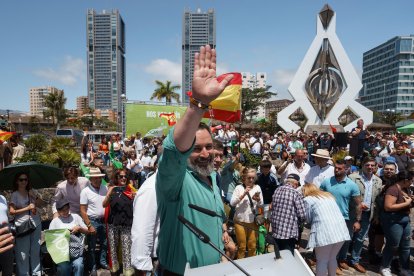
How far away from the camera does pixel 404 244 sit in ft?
15.3

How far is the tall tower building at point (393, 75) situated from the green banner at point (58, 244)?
5205 inches

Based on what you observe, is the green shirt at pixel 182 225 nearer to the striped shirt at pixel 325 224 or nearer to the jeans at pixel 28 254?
the striped shirt at pixel 325 224

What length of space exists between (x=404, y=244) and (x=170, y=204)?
4.63m

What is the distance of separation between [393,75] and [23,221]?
15334cm

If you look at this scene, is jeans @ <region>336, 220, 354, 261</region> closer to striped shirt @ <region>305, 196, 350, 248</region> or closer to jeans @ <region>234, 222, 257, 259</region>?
striped shirt @ <region>305, 196, 350, 248</region>

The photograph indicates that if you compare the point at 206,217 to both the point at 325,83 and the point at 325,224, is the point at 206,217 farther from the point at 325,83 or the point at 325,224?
the point at 325,83

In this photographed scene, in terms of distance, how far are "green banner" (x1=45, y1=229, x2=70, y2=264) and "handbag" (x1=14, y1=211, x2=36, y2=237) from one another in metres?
0.24

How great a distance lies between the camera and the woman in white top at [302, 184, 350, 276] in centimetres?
392

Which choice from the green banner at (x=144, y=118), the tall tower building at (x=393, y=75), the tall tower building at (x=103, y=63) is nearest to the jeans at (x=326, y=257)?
the green banner at (x=144, y=118)

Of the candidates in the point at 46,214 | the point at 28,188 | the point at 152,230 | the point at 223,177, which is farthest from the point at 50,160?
the point at 152,230

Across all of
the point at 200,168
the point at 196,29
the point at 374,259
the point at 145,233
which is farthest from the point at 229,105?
the point at 196,29

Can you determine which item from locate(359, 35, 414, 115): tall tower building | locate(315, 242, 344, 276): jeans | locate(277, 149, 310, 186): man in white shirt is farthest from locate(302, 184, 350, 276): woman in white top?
locate(359, 35, 414, 115): tall tower building

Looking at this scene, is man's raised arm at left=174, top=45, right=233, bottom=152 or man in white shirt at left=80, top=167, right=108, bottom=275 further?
man in white shirt at left=80, top=167, right=108, bottom=275

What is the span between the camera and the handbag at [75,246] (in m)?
4.19
